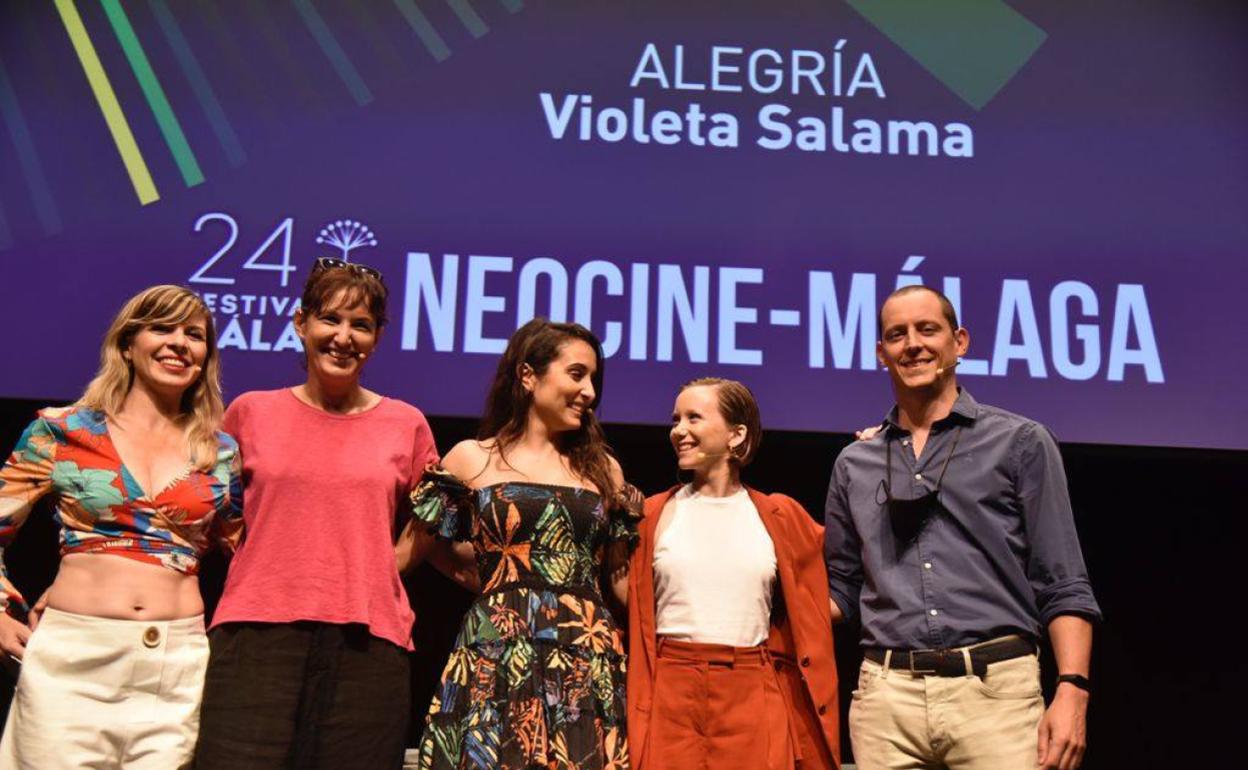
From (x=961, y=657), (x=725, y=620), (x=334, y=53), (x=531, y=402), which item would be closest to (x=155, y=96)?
(x=334, y=53)

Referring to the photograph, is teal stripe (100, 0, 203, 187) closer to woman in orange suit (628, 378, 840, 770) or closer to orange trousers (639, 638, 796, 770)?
woman in orange suit (628, 378, 840, 770)

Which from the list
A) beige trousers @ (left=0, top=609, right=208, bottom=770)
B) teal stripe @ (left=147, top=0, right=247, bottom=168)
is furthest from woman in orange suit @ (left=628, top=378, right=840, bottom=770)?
teal stripe @ (left=147, top=0, right=247, bottom=168)

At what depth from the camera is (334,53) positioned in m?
3.79

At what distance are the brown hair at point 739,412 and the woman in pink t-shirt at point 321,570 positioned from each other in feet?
2.24

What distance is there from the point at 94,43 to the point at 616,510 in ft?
7.92

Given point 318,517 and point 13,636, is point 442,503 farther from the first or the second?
point 13,636

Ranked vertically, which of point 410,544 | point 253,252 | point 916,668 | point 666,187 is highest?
point 666,187

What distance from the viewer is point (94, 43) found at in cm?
378

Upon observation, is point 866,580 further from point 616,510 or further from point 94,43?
point 94,43

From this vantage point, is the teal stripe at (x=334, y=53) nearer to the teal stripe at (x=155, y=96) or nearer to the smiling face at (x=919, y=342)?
the teal stripe at (x=155, y=96)

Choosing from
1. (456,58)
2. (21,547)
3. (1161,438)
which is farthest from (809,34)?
(21,547)

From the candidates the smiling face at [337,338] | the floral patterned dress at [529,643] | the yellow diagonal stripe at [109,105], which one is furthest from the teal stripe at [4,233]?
the floral patterned dress at [529,643]

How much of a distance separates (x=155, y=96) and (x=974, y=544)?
2.79m

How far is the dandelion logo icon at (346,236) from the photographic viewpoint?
3574mm
